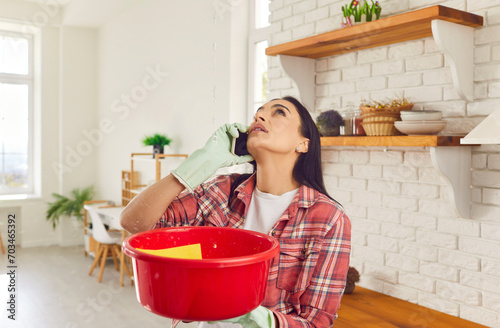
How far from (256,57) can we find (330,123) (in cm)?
143

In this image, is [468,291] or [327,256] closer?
[327,256]

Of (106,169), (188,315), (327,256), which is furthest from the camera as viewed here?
(106,169)

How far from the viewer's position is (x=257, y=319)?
0.88 m

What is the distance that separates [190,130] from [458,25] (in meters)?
2.55

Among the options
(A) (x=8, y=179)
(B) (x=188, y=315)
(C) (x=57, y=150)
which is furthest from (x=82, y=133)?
(B) (x=188, y=315)

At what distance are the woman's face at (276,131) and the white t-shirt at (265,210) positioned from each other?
0.40 ft

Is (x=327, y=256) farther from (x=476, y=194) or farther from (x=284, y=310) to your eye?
(x=476, y=194)

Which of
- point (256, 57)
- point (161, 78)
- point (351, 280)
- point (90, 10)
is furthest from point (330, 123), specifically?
point (90, 10)

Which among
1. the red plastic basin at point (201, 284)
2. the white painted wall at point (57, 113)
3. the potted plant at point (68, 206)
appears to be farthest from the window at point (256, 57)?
the white painted wall at point (57, 113)

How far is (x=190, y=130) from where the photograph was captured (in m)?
3.72

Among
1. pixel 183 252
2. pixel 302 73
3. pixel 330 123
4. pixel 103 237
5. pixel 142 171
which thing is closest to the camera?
pixel 183 252

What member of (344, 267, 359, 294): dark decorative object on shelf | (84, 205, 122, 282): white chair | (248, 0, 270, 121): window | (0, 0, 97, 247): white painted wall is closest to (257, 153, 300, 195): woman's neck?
(344, 267, 359, 294): dark decorative object on shelf

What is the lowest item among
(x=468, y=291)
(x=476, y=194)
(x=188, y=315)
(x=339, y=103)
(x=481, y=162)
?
(x=468, y=291)

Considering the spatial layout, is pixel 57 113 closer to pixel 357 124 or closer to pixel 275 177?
pixel 357 124
